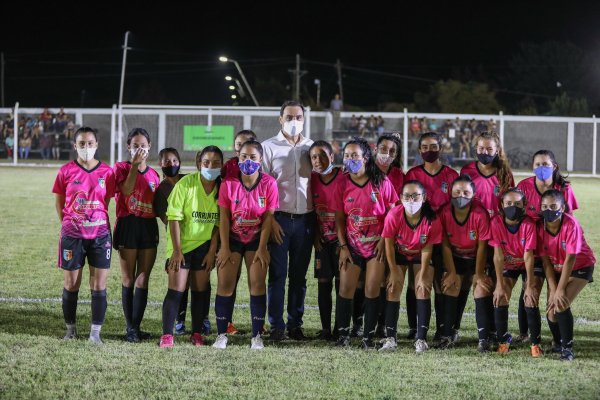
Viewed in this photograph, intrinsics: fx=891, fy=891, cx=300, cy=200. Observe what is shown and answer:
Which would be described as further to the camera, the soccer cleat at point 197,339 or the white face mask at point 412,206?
the soccer cleat at point 197,339

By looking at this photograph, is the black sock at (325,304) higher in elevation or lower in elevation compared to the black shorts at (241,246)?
lower

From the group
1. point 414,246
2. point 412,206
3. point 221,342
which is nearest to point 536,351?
point 414,246

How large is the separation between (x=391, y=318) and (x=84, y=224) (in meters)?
2.49

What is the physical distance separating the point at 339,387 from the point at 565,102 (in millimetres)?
55976

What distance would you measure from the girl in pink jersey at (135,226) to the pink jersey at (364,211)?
156cm

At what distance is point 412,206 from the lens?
6715mm

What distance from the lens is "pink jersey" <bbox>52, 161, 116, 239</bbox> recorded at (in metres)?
6.89

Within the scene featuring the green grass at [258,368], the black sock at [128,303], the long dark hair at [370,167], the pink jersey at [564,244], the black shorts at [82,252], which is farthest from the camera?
the black sock at [128,303]

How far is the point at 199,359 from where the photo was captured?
248 inches

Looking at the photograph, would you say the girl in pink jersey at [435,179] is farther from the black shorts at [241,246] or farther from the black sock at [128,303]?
the black sock at [128,303]

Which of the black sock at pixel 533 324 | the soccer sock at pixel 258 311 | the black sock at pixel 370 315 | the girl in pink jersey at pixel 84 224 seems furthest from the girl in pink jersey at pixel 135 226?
the black sock at pixel 533 324

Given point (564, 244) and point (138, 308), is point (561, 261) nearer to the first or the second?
point (564, 244)

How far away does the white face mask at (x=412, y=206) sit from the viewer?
22.0 feet

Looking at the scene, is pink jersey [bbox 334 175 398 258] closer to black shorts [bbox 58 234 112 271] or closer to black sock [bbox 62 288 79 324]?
black shorts [bbox 58 234 112 271]
